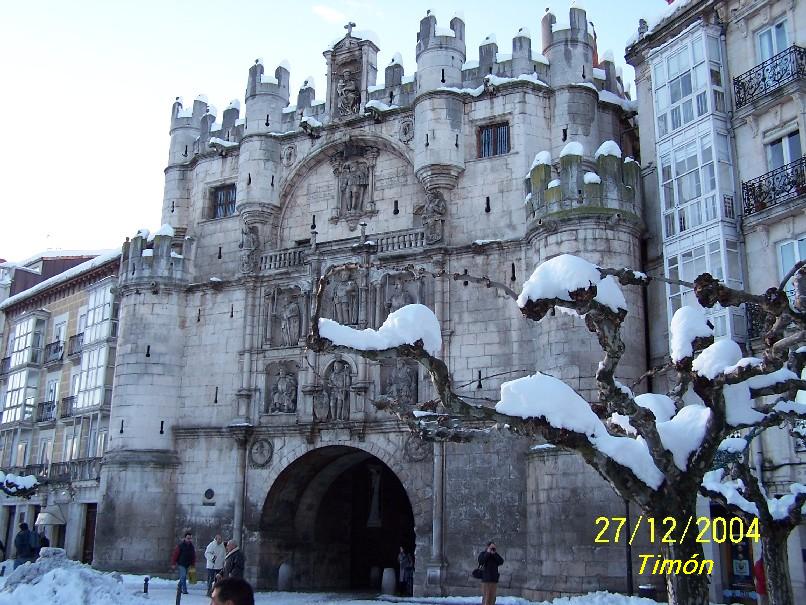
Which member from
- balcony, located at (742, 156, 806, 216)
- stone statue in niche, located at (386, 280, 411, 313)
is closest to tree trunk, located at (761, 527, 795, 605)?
balcony, located at (742, 156, 806, 216)

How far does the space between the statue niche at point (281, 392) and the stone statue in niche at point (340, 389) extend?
1299 mm

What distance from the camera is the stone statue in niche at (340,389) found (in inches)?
963

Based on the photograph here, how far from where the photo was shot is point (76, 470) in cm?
3234

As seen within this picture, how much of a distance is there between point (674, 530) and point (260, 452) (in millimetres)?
16760

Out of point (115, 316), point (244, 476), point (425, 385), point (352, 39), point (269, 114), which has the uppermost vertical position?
point (352, 39)

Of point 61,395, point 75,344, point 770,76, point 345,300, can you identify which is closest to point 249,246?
point 345,300

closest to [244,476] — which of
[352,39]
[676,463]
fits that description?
[352,39]

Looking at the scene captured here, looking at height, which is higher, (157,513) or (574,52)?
(574,52)

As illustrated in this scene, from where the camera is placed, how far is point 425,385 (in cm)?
2352

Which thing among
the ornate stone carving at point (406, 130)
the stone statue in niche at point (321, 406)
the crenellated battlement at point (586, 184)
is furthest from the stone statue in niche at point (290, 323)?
the crenellated battlement at point (586, 184)

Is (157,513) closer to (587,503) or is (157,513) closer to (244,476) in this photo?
(244,476)

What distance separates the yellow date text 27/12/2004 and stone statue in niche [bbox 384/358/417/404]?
20.3 ft

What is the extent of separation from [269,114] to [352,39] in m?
3.41

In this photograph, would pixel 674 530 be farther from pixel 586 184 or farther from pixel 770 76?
pixel 586 184
